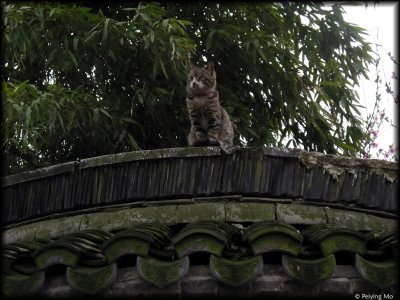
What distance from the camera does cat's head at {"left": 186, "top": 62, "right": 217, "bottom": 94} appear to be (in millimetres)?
6910

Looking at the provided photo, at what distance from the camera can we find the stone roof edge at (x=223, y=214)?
142 inches

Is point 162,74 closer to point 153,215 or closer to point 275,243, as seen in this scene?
point 153,215

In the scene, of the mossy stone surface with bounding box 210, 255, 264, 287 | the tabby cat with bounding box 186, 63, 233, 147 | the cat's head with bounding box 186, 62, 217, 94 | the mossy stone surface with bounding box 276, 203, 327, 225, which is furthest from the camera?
the cat's head with bounding box 186, 62, 217, 94

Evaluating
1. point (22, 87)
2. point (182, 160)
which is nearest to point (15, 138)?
point (22, 87)

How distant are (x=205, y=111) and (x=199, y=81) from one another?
305mm

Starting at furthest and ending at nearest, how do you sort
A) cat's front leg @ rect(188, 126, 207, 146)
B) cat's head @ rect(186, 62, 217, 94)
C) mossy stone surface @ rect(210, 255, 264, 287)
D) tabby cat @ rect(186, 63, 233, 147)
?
1. cat's head @ rect(186, 62, 217, 94)
2. tabby cat @ rect(186, 63, 233, 147)
3. cat's front leg @ rect(188, 126, 207, 146)
4. mossy stone surface @ rect(210, 255, 264, 287)

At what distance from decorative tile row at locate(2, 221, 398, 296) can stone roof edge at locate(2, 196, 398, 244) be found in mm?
428

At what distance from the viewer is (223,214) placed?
3.61 metres

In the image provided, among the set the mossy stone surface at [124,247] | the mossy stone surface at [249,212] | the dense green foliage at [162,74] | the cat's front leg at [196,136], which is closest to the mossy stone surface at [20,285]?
the mossy stone surface at [124,247]

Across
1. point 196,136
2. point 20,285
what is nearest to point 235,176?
point 20,285

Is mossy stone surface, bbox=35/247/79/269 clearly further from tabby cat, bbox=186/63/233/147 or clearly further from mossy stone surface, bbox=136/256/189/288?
tabby cat, bbox=186/63/233/147

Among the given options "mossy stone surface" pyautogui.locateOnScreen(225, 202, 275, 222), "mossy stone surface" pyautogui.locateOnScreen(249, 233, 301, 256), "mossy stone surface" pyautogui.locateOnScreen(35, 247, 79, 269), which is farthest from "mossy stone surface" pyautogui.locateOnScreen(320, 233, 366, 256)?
"mossy stone surface" pyautogui.locateOnScreen(35, 247, 79, 269)

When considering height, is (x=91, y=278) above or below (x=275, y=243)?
below

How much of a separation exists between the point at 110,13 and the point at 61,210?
177 inches
